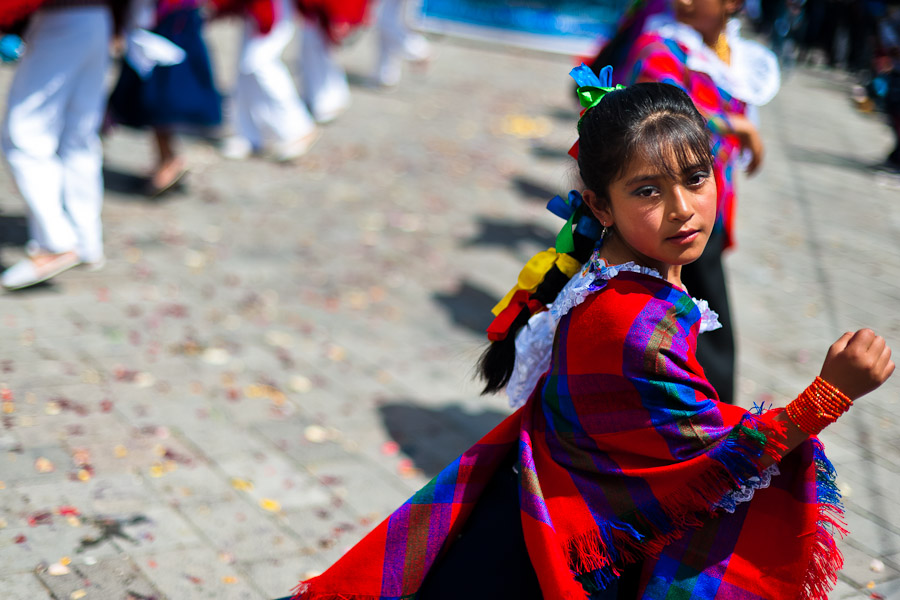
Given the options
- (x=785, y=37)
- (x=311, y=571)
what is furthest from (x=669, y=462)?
(x=785, y=37)

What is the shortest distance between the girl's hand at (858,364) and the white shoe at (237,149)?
20.1ft

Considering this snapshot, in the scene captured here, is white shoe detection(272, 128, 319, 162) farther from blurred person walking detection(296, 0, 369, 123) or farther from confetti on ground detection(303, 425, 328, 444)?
confetti on ground detection(303, 425, 328, 444)

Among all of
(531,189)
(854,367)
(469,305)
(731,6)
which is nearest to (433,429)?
(469,305)

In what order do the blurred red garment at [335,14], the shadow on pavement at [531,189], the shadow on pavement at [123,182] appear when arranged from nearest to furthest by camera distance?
the shadow on pavement at [123,182]
the shadow on pavement at [531,189]
the blurred red garment at [335,14]

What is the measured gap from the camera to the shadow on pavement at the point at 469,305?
475cm

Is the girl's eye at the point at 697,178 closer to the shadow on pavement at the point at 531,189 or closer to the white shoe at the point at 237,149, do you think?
the shadow on pavement at the point at 531,189

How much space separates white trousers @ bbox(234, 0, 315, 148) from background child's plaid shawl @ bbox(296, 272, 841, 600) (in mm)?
5500

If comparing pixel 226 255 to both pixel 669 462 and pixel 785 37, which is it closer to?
pixel 669 462

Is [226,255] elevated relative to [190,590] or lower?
lower

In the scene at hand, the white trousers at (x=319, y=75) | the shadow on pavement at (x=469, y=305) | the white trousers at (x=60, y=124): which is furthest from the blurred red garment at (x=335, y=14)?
the shadow on pavement at (x=469, y=305)

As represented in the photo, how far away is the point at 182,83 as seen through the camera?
18.6 feet

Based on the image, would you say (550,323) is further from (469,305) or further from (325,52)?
(325,52)

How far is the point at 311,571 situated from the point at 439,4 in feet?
41.4

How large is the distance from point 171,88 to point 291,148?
1566 mm
